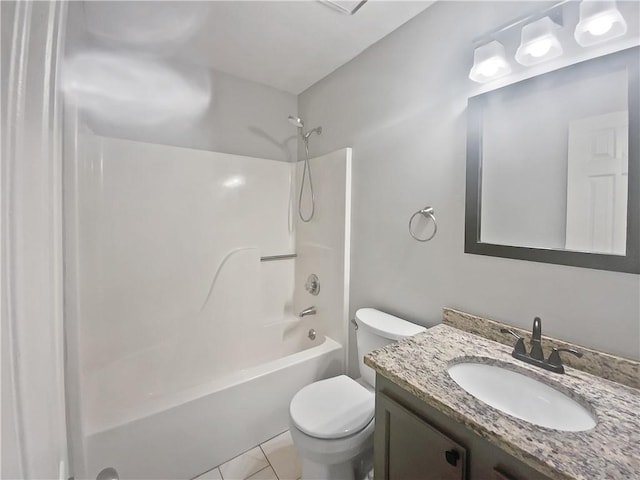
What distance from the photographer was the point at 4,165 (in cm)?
33

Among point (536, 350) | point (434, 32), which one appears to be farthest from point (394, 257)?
point (434, 32)

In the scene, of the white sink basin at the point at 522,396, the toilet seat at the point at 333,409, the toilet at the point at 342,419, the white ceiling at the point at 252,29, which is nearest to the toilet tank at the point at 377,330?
the toilet at the point at 342,419

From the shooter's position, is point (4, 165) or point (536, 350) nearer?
point (4, 165)

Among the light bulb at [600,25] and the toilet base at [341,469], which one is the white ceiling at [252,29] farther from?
the toilet base at [341,469]

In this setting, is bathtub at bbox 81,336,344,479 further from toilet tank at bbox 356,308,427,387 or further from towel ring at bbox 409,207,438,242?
towel ring at bbox 409,207,438,242

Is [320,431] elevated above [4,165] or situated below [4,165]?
below

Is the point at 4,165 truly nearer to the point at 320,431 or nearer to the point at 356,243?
the point at 320,431

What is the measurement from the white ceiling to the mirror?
0.81 metres

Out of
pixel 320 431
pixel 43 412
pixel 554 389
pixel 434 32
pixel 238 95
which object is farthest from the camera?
pixel 238 95

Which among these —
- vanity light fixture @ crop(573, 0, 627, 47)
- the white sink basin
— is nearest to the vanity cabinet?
the white sink basin

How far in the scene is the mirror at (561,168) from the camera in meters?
0.84

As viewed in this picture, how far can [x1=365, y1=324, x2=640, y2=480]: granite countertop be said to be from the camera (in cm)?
Result: 57

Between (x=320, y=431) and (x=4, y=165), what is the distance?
1288mm

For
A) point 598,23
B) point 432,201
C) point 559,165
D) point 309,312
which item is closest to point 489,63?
point 598,23
